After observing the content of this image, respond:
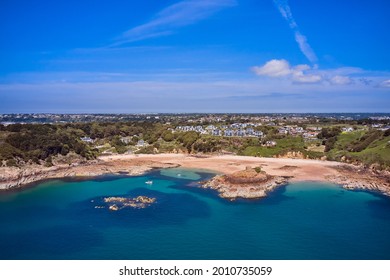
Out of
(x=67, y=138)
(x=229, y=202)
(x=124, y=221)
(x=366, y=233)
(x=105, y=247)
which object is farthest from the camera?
(x=67, y=138)

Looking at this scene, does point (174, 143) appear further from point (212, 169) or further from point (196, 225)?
point (196, 225)

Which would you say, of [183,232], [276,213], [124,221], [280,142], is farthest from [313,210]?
[280,142]

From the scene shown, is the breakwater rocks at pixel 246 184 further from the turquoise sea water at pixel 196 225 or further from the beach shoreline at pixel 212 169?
the beach shoreline at pixel 212 169

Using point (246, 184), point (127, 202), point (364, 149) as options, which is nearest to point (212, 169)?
point (246, 184)

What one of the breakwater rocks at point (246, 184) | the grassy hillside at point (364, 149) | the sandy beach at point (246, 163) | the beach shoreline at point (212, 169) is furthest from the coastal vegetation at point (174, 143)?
the breakwater rocks at point (246, 184)

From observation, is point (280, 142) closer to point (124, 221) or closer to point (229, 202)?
point (229, 202)

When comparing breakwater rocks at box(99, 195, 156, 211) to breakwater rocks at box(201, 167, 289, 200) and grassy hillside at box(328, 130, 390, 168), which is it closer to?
breakwater rocks at box(201, 167, 289, 200)

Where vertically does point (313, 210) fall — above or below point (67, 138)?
below
